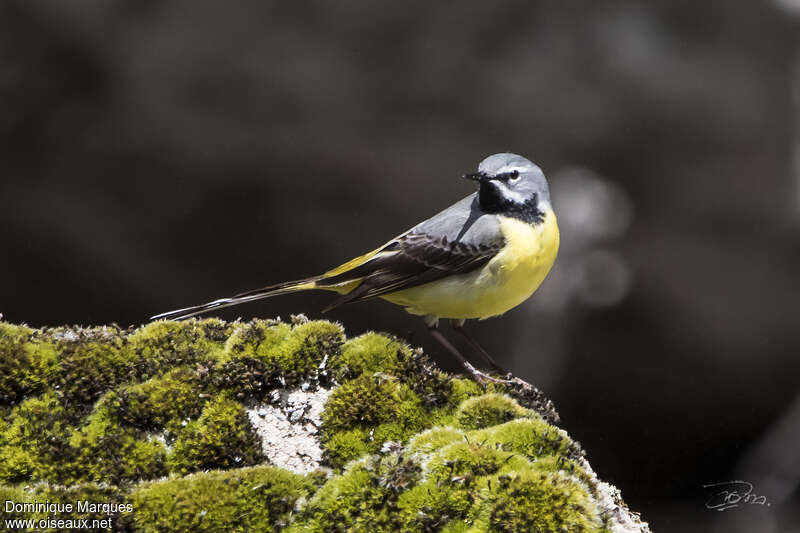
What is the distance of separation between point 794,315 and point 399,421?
6.59m

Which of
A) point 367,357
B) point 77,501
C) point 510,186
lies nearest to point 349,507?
point 77,501

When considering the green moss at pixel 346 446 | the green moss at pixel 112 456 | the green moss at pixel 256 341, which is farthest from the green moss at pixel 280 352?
the green moss at pixel 112 456

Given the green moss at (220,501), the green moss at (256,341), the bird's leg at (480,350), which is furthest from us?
the bird's leg at (480,350)

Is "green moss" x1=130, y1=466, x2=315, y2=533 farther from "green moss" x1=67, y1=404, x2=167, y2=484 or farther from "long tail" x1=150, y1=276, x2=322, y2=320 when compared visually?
"long tail" x1=150, y1=276, x2=322, y2=320

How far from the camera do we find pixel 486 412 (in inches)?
177

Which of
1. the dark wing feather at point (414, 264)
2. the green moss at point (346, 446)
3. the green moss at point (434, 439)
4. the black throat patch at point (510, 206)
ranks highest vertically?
the black throat patch at point (510, 206)

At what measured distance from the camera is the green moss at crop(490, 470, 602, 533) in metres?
3.31

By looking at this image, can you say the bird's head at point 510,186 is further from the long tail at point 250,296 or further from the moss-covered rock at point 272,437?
the long tail at point 250,296

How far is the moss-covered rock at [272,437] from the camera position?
3.46 meters

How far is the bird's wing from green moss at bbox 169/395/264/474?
123 centimetres

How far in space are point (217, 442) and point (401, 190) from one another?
520 centimetres

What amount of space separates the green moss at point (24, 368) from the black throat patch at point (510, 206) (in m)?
2.99

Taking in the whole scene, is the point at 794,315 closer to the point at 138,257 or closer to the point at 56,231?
the point at 138,257
